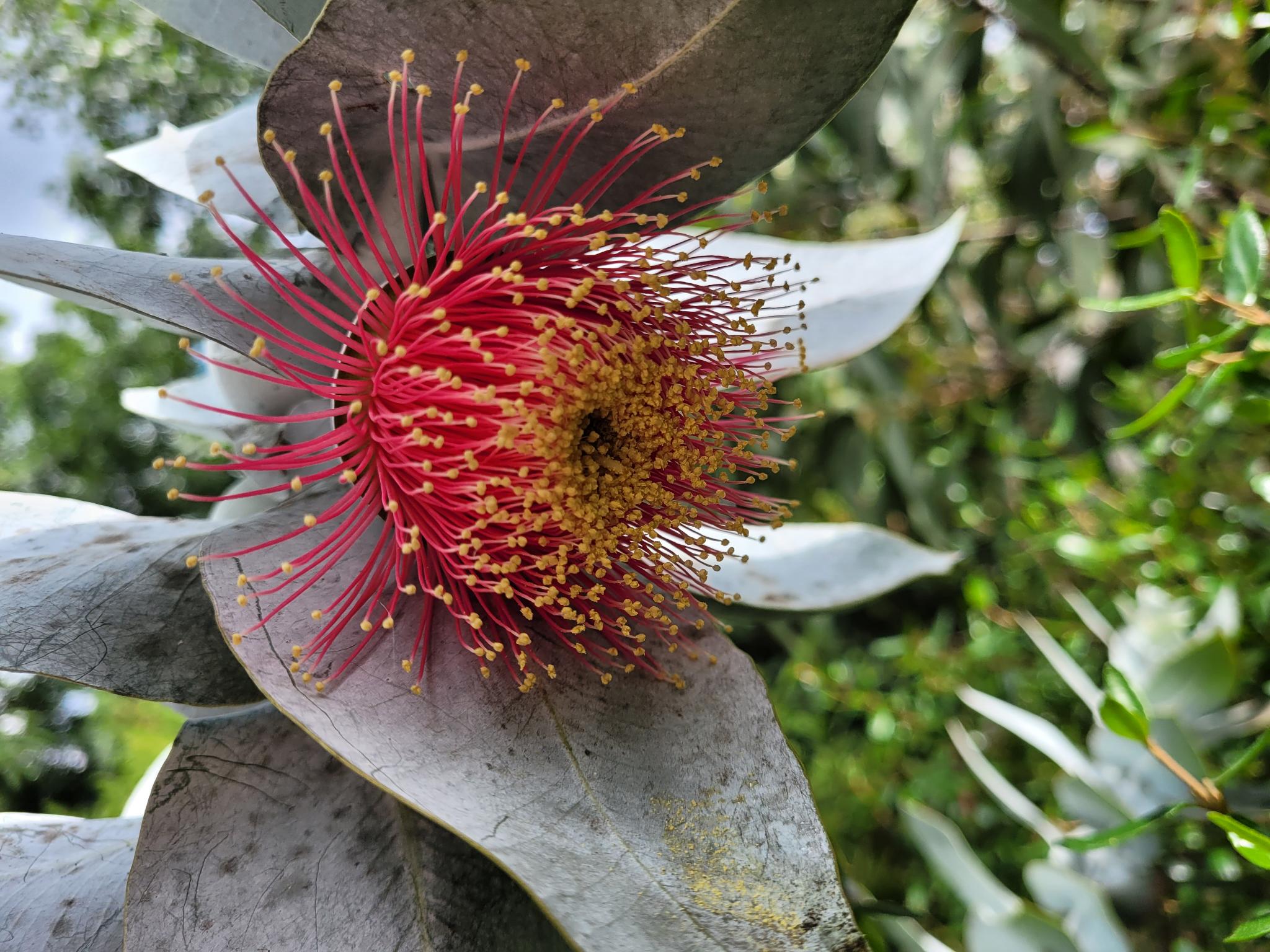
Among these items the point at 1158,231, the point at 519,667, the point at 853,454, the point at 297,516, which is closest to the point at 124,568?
the point at 297,516

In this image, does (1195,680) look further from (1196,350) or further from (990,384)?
(990,384)

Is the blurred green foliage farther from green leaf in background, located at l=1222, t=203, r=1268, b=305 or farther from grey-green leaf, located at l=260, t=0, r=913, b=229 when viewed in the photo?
grey-green leaf, located at l=260, t=0, r=913, b=229

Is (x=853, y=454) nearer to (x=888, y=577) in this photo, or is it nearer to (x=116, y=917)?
(x=888, y=577)

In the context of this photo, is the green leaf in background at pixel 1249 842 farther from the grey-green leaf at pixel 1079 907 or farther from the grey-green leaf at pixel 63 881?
the grey-green leaf at pixel 63 881

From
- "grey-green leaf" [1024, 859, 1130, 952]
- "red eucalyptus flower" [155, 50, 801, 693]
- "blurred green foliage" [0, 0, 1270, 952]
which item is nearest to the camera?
"red eucalyptus flower" [155, 50, 801, 693]

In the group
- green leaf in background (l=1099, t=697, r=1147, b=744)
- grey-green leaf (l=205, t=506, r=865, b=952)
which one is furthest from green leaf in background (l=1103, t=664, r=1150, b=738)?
grey-green leaf (l=205, t=506, r=865, b=952)

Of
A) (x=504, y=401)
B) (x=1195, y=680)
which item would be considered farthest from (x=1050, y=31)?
(x=504, y=401)
